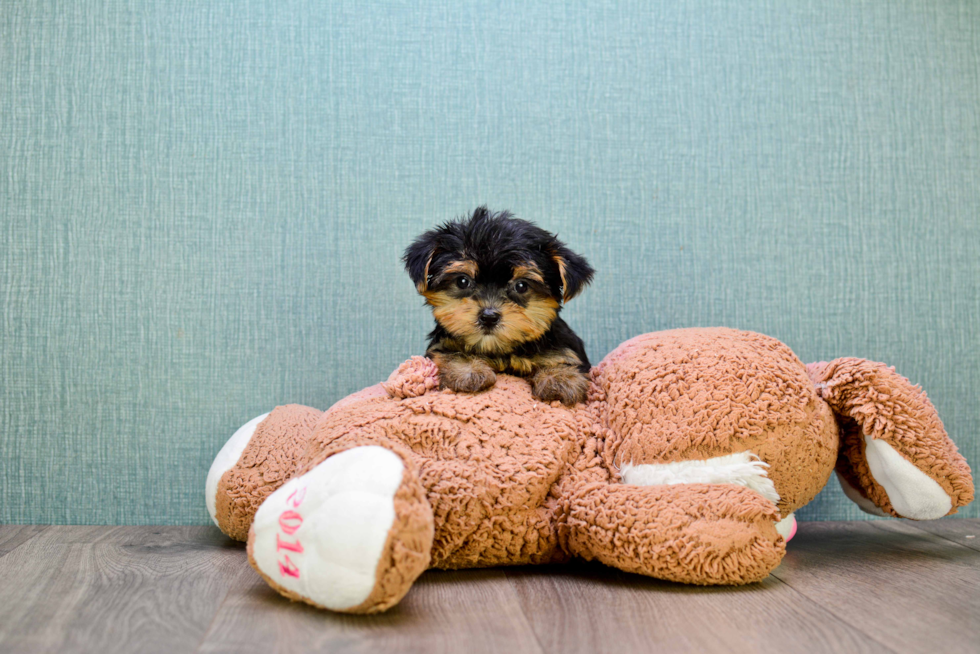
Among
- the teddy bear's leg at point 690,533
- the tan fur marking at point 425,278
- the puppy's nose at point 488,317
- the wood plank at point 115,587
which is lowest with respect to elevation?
the wood plank at point 115,587

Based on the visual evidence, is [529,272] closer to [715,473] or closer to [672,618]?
[715,473]

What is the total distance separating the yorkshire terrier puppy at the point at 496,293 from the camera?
1641 millimetres

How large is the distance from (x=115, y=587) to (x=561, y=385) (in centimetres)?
106

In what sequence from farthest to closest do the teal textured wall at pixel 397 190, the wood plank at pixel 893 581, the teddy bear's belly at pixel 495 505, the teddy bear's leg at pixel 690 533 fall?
the teal textured wall at pixel 397 190, the teddy bear's belly at pixel 495 505, the teddy bear's leg at pixel 690 533, the wood plank at pixel 893 581

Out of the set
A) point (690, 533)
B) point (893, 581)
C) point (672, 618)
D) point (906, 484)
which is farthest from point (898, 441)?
point (672, 618)

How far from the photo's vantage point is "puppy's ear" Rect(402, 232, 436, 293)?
5.49ft

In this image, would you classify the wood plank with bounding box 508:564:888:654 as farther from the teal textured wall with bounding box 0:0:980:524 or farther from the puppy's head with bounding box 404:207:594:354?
the teal textured wall with bounding box 0:0:980:524

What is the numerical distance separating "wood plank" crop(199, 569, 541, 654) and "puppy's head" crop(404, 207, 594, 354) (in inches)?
22.4

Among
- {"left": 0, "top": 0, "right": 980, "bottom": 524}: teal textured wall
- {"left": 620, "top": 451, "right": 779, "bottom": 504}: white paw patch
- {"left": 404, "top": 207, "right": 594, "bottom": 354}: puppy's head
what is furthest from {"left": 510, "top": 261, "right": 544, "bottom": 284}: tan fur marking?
{"left": 0, "top": 0, "right": 980, "bottom": 524}: teal textured wall

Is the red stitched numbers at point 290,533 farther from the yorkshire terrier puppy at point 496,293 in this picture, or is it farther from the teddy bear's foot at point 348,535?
the yorkshire terrier puppy at point 496,293

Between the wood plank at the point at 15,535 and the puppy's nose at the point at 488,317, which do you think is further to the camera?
the wood plank at the point at 15,535

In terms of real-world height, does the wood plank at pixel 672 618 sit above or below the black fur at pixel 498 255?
below

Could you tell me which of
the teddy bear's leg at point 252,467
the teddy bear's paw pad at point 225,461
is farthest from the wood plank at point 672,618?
the teddy bear's paw pad at point 225,461

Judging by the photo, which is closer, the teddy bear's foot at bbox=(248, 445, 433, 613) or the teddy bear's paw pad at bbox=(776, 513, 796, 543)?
the teddy bear's foot at bbox=(248, 445, 433, 613)
